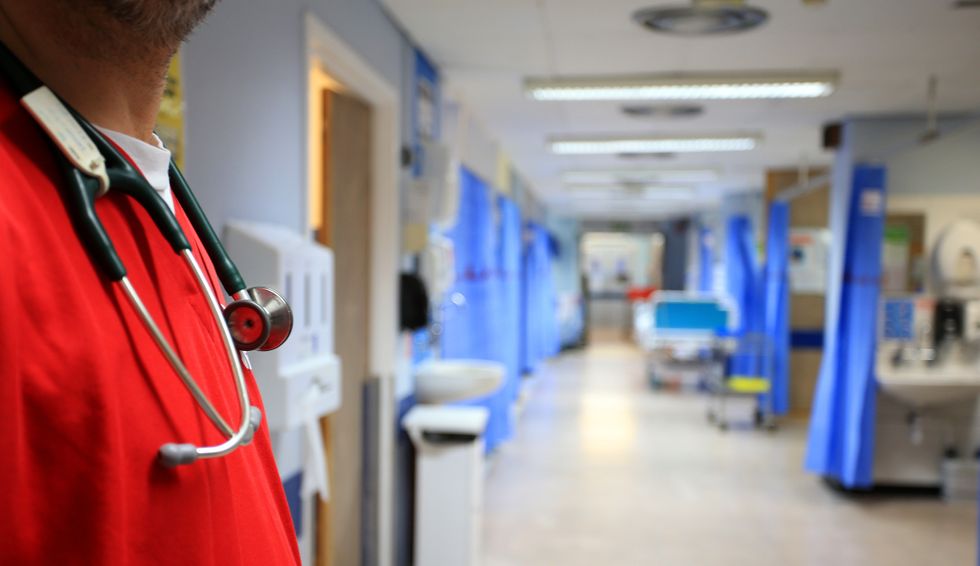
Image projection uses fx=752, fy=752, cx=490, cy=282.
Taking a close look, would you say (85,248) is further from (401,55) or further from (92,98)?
(401,55)

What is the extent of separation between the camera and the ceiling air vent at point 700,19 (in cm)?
310

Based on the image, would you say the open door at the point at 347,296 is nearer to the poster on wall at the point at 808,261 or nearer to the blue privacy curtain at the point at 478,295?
the blue privacy curtain at the point at 478,295

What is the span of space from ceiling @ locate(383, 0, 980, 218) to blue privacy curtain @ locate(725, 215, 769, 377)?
8.50 feet

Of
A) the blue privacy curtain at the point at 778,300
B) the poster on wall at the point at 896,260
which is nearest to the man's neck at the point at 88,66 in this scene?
the poster on wall at the point at 896,260

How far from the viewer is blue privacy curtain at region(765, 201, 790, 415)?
7.25 meters

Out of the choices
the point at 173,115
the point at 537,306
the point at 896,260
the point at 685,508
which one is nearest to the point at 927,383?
the point at 896,260

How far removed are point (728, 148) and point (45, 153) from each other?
20.8ft

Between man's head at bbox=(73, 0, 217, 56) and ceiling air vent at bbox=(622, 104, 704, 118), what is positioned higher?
ceiling air vent at bbox=(622, 104, 704, 118)

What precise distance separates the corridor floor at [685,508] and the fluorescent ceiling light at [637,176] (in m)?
2.69

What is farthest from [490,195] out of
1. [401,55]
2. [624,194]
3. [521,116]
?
[624,194]

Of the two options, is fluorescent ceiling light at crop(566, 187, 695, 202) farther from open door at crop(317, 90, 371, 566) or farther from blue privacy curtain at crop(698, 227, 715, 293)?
open door at crop(317, 90, 371, 566)

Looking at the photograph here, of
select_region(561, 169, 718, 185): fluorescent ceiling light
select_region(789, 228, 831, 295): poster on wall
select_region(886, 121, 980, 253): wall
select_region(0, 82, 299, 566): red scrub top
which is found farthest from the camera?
select_region(561, 169, 718, 185): fluorescent ceiling light

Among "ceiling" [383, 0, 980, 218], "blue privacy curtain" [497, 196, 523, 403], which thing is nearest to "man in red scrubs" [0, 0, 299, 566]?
"ceiling" [383, 0, 980, 218]

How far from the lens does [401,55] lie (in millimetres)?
3504
